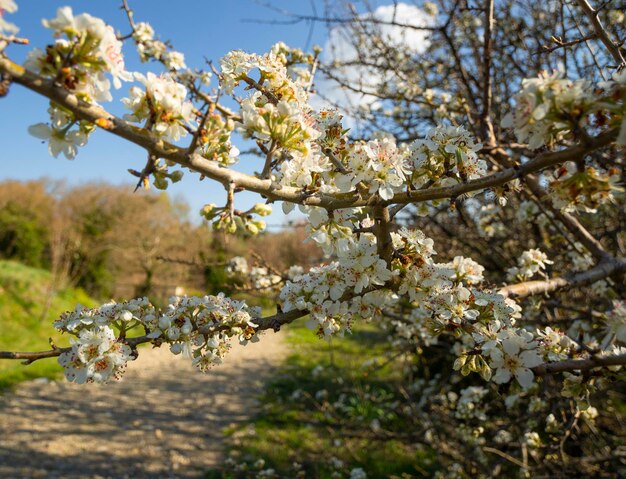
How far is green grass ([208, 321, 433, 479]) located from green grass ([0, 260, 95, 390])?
470 cm

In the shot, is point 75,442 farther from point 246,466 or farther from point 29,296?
point 29,296

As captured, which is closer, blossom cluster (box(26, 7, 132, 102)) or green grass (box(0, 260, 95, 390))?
blossom cluster (box(26, 7, 132, 102))

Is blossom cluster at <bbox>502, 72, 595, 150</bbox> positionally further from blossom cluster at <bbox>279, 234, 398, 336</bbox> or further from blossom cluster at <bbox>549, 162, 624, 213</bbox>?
blossom cluster at <bbox>279, 234, 398, 336</bbox>

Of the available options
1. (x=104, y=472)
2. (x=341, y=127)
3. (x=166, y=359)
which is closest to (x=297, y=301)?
(x=341, y=127)

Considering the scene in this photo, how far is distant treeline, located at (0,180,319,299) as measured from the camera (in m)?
16.1

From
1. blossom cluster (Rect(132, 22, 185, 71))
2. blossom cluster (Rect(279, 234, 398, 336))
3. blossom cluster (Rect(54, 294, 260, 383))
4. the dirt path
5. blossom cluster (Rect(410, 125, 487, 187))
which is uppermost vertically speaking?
blossom cluster (Rect(132, 22, 185, 71))

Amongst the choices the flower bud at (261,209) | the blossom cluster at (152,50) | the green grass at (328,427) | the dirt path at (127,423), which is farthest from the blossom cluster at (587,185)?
the dirt path at (127,423)

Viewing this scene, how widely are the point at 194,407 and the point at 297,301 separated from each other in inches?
259

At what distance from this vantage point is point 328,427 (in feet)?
17.5

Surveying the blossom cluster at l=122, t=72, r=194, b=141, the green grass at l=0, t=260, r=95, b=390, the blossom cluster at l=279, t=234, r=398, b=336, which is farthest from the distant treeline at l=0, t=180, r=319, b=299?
the blossom cluster at l=122, t=72, r=194, b=141

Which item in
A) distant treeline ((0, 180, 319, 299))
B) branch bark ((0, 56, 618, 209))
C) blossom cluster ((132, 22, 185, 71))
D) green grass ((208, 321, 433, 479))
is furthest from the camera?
distant treeline ((0, 180, 319, 299))

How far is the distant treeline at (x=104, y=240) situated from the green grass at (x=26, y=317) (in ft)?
2.21

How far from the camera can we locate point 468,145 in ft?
5.08

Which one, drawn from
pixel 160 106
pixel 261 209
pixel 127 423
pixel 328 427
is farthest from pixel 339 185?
pixel 127 423
